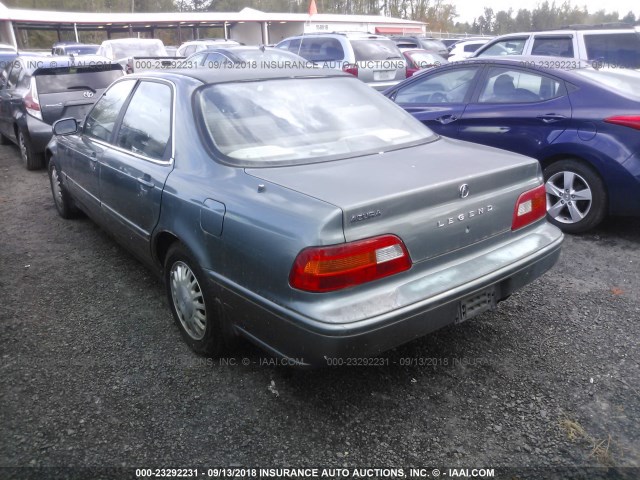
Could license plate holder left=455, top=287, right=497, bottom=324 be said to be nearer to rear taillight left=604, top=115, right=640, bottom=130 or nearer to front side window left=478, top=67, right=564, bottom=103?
rear taillight left=604, top=115, right=640, bottom=130

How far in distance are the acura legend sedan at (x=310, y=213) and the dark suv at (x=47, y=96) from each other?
4319 mm

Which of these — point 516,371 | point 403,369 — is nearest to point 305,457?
point 403,369

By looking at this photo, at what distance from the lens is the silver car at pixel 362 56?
1073 cm

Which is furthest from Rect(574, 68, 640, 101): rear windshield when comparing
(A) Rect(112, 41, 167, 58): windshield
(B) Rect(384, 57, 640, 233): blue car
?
(A) Rect(112, 41, 167, 58): windshield

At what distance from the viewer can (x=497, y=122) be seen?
17.0 ft

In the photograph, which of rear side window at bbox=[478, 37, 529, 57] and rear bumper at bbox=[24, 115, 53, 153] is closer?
rear bumper at bbox=[24, 115, 53, 153]

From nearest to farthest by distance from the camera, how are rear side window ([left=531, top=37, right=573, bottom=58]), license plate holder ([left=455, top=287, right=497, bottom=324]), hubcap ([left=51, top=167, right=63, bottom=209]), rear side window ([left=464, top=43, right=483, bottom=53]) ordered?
license plate holder ([left=455, top=287, right=497, bottom=324]) < hubcap ([left=51, top=167, right=63, bottom=209]) < rear side window ([left=531, top=37, right=573, bottom=58]) < rear side window ([left=464, top=43, right=483, bottom=53])

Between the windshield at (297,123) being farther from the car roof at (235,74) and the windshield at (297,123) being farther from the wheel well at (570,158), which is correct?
the wheel well at (570,158)

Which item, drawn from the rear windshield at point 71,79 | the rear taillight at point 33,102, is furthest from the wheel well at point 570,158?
the rear taillight at point 33,102

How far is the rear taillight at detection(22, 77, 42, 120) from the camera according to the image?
7438mm

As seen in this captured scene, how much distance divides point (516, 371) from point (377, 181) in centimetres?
134

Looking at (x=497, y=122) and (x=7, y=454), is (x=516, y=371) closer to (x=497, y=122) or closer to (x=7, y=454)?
(x=7, y=454)

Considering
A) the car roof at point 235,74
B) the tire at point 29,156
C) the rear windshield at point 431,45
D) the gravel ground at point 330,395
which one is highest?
the rear windshield at point 431,45

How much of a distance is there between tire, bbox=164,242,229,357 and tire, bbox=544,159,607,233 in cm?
344
